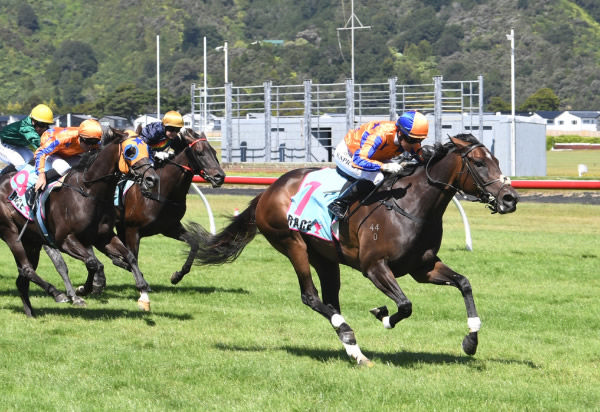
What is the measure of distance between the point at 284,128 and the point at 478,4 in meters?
142

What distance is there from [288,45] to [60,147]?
152 metres

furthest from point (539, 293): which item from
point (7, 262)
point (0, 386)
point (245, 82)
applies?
point (245, 82)

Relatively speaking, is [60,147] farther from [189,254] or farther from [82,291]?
[189,254]

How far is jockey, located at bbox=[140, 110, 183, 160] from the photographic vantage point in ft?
32.8

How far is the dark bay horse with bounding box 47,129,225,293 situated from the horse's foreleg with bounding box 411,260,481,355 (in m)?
3.49

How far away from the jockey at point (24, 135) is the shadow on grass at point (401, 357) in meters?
3.25

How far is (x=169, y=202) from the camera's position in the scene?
9.91 m

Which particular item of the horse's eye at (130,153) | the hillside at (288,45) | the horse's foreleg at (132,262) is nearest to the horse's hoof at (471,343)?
the horse's foreleg at (132,262)

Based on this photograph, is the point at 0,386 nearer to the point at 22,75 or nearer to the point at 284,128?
the point at 284,128

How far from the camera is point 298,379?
609cm

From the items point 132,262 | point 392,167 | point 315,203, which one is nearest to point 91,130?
point 132,262

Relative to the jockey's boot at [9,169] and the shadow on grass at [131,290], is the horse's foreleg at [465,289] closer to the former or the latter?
the shadow on grass at [131,290]

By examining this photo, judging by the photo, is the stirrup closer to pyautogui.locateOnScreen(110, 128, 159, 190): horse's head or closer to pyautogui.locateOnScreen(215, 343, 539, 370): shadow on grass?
pyautogui.locateOnScreen(215, 343, 539, 370): shadow on grass

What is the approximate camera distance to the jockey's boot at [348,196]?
22.5 ft
